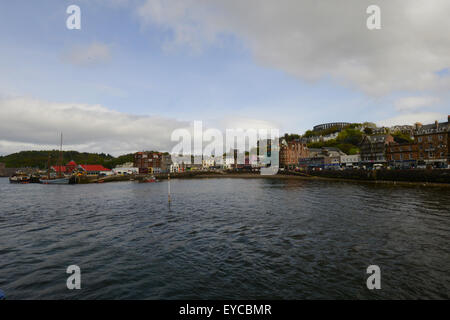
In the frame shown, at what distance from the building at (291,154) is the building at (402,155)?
5845cm

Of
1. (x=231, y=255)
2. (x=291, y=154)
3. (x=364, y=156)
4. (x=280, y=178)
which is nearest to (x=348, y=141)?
(x=291, y=154)

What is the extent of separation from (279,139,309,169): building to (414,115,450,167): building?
71.8m

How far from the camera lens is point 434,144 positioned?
81.6 metres

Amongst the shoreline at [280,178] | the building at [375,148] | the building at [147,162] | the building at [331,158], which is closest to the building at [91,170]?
the shoreline at [280,178]

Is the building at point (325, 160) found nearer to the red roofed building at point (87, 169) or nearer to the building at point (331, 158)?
the building at point (331, 158)

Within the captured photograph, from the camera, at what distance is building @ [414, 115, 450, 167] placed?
78562mm

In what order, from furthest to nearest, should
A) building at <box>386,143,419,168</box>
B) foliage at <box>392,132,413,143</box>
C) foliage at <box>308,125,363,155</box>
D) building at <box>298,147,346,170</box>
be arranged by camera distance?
foliage at <box>308,125,363,155</box>
building at <box>298,147,346,170</box>
foliage at <box>392,132,413,143</box>
building at <box>386,143,419,168</box>

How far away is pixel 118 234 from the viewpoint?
2288 centimetres

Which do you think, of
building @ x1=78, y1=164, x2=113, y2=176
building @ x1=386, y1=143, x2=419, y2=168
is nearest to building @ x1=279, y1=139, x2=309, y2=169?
building @ x1=386, y1=143, x2=419, y2=168

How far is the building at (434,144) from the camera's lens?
78562 millimetres

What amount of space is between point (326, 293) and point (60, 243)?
21993 mm

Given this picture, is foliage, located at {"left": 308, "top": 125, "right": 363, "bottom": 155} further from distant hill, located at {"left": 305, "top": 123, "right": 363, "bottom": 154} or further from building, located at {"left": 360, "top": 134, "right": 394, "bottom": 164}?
building, located at {"left": 360, "top": 134, "right": 394, "bottom": 164}

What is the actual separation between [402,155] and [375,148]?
15.0m

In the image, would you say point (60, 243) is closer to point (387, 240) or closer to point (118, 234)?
point (118, 234)
